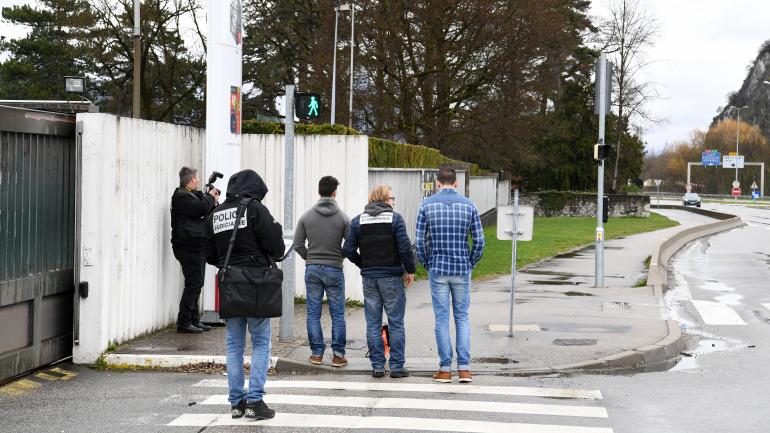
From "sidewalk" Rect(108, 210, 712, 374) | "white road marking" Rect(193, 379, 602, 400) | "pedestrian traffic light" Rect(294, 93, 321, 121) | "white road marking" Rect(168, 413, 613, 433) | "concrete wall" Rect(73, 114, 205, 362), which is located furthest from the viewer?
"pedestrian traffic light" Rect(294, 93, 321, 121)

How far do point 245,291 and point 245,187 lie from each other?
2.64 feet

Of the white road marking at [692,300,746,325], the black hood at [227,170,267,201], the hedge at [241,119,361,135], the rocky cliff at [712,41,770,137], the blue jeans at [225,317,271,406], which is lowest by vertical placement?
the white road marking at [692,300,746,325]

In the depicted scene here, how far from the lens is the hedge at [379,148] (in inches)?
551

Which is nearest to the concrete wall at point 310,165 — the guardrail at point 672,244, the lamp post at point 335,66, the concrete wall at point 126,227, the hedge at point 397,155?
the concrete wall at point 126,227

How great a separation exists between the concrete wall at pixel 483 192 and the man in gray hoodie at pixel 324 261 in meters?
24.5

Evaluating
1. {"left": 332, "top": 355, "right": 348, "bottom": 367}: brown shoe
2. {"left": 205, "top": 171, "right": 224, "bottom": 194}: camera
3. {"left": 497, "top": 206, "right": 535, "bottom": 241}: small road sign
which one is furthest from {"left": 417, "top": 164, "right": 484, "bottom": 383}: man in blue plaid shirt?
{"left": 205, "top": 171, "right": 224, "bottom": 194}: camera

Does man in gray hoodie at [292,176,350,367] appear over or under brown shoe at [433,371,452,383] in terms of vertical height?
over

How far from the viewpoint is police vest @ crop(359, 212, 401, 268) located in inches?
352

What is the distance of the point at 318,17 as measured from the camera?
167 ft

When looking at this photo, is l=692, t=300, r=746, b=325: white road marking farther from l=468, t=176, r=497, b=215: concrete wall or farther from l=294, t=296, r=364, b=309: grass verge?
l=468, t=176, r=497, b=215: concrete wall

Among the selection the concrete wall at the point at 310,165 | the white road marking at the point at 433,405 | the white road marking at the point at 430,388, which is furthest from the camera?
the concrete wall at the point at 310,165

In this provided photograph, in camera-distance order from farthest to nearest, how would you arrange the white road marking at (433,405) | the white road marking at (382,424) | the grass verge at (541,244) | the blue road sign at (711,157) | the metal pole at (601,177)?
the blue road sign at (711,157) < the grass verge at (541,244) < the metal pole at (601,177) < the white road marking at (433,405) < the white road marking at (382,424)

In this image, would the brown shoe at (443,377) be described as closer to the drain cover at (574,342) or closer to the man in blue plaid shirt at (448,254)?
the man in blue plaid shirt at (448,254)

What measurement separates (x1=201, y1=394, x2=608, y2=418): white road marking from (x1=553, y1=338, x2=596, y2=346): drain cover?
116 inches
